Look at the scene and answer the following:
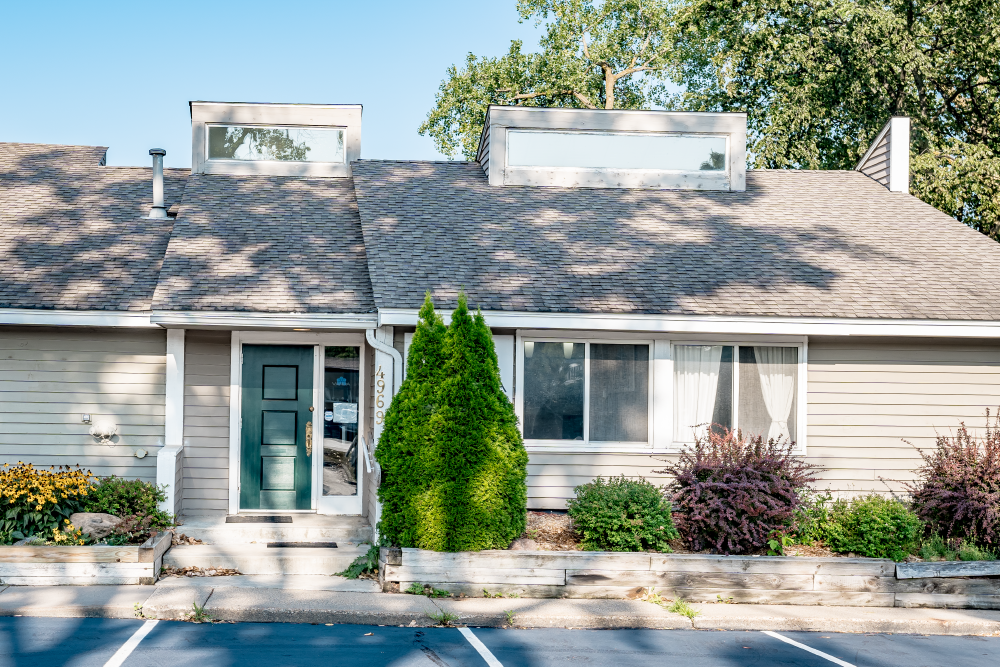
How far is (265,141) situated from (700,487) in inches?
366

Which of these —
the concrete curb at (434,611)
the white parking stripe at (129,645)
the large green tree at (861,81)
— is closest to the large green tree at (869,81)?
the large green tree at (861,81)

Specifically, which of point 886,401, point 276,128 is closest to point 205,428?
point 276,128

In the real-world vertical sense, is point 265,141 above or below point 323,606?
above

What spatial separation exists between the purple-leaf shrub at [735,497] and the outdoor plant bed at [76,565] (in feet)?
17.6

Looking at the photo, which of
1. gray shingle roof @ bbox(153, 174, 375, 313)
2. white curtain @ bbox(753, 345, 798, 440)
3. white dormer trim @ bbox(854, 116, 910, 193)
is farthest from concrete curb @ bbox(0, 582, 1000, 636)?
white dormer trim @ bbox(854, 116, 910, 193)

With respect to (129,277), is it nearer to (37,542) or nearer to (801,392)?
(37,542)

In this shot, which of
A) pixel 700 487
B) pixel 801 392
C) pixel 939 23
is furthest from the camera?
pixel 939 23

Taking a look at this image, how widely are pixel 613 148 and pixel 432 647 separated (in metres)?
9.40

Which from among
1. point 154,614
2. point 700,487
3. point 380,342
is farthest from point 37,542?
point 700,487

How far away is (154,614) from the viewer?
741cm

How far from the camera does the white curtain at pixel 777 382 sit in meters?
10.6

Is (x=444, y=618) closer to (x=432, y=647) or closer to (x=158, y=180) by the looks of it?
(x=432, y=647)

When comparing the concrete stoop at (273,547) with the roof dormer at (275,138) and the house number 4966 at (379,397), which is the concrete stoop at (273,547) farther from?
the roof dormer at (275,138)

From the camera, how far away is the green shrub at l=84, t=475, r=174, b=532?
30.0ft
